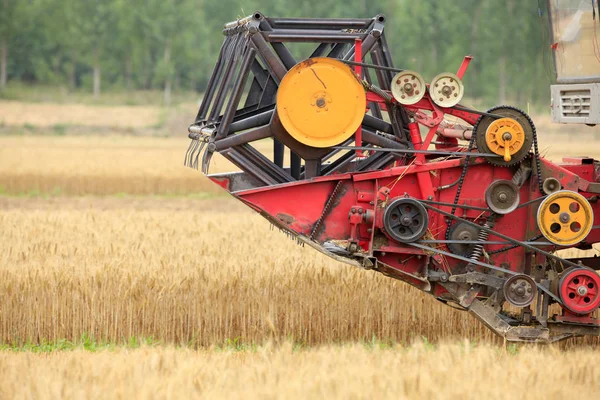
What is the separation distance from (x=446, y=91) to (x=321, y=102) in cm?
113

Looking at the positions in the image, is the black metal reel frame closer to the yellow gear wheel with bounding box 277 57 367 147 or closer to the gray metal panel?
the yellow gear wheel with bounding box 277 57 367 147

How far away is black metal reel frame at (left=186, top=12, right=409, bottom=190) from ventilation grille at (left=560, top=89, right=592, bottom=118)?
5.27 feet

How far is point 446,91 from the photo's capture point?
26.8ft

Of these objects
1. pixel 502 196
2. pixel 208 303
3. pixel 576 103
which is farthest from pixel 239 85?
pixel 576 103

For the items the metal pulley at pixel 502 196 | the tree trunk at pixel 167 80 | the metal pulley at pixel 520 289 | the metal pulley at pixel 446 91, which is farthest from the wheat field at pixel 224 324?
the tree trunk at pixel 167 80

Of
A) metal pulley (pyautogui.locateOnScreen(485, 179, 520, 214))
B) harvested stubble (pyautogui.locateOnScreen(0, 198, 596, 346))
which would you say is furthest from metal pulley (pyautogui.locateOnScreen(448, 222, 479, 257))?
harvested stubble (pyautogui.locateOnScreen(0, 198, 596, 346))

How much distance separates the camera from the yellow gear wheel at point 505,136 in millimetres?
8109

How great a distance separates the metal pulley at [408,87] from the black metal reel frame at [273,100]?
0.48 ft

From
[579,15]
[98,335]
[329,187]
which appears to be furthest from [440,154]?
[98,335]

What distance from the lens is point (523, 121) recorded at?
8164mm

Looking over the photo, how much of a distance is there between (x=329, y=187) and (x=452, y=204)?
43.8 inches

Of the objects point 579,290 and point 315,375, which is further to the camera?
point 579,290

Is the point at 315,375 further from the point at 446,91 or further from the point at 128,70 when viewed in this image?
the point at 128,70

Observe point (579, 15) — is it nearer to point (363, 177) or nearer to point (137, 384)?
point (363, 177)
